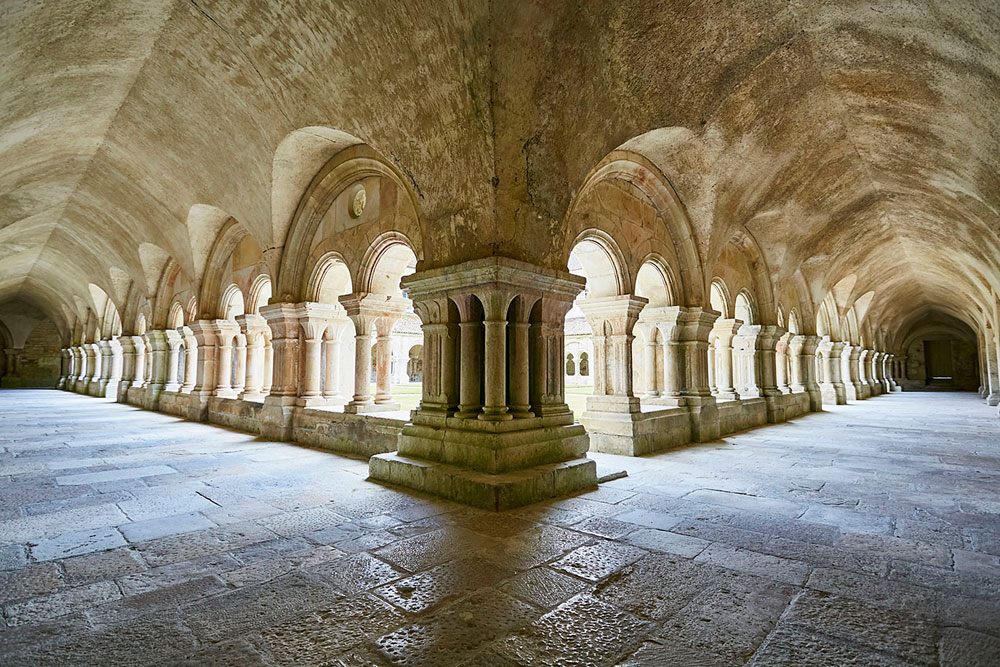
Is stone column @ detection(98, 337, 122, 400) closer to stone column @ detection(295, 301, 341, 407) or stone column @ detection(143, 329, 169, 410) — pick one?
stone column @ detection(143, 329, 169, 410)

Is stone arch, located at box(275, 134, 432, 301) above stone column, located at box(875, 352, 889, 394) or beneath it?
above

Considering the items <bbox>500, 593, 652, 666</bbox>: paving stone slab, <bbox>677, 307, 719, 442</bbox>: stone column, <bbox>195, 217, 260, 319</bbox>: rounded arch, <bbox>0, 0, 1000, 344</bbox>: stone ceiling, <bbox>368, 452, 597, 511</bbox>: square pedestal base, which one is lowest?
<bbox>500, 593, 652, 666</bbox>: paving stone slab

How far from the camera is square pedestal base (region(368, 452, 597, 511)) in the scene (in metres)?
A: 3.47

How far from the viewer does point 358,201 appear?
20.9ft

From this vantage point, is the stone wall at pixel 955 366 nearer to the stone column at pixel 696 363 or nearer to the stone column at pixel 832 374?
the stone column at pixel 832 374

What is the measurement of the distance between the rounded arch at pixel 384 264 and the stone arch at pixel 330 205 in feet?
0.30

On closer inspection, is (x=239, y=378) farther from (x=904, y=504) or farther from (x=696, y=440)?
(x=904, y=504)

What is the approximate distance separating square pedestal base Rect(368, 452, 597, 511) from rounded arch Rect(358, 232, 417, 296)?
2.50 metres

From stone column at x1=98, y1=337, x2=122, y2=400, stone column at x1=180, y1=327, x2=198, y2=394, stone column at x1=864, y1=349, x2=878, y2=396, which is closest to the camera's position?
stone column at x1=180, y1=327, x2=198, y2=394

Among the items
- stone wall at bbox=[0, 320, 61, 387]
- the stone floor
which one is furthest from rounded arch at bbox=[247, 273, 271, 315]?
stone wall at bbox=[0, 320, 61, 387]

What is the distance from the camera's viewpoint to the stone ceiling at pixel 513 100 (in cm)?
396

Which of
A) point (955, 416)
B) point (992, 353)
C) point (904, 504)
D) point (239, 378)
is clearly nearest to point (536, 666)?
point (904, 504)

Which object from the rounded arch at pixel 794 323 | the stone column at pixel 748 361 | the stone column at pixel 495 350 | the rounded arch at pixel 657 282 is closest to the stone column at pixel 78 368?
the rounded arch at pixel 657 282

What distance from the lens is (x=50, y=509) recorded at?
341 cm
